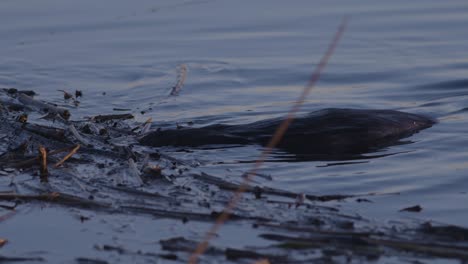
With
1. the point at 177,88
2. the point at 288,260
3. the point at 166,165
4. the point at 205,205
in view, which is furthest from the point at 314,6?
the point at 288,260

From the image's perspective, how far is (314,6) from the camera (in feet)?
41.0

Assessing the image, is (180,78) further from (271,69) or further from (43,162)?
(43,162)

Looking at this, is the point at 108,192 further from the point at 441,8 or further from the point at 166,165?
the point at 441,8

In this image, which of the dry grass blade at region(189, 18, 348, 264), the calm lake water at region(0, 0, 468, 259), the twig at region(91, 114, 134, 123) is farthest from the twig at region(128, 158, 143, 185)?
the twig at region(91, 114, 134, 123)

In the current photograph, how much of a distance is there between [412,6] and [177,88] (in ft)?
15.2

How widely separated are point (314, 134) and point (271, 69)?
3327 mm

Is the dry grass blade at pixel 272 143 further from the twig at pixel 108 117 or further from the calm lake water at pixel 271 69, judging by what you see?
the twig at pixel 108 117

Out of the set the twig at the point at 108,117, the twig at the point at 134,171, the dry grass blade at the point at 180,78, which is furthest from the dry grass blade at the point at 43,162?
the dry grass blade at the point at 180,78

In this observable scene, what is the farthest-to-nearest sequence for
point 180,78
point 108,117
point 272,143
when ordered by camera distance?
point 180,78, point 108,117, point 272,143

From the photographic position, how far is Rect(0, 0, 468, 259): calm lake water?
19.4ft

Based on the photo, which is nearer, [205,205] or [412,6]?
[205,205]

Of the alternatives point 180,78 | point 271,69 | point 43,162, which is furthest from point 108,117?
point 271,69

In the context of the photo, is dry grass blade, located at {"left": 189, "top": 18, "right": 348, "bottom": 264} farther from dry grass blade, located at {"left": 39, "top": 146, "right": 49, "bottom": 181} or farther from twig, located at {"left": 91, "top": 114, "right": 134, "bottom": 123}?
twig, located at {"left": 91, "top": 114, "right": 134, "bottom": 123}

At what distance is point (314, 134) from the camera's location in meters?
6.56
